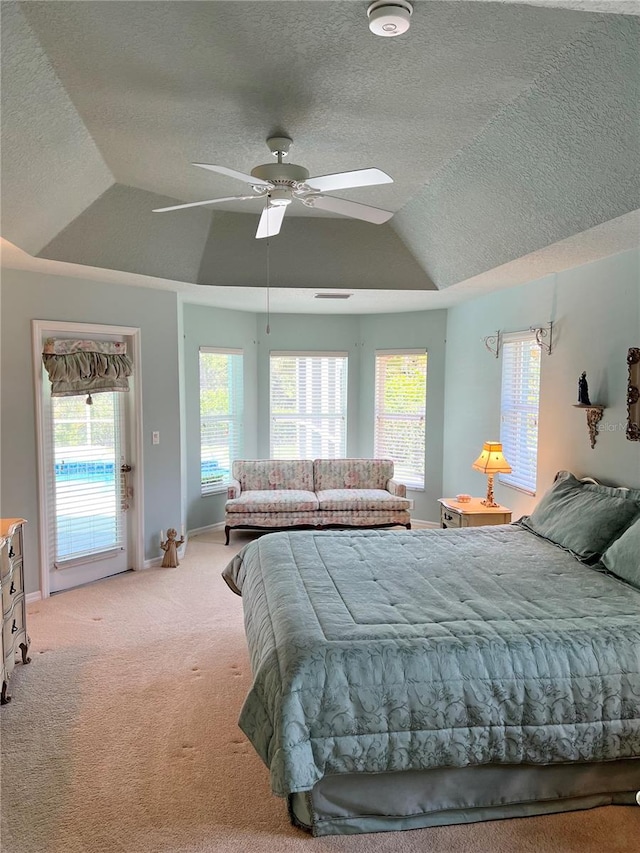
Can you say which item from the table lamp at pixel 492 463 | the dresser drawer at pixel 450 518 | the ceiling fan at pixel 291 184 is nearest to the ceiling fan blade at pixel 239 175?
the ceiling fan at pixel 291 184

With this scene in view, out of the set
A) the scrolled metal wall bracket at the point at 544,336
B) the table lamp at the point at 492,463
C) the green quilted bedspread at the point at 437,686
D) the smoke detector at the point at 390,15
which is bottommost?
the green quilted bedspread at the point at 437,686

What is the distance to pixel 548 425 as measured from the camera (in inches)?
182

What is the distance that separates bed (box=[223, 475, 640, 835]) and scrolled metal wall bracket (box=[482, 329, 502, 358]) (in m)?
3.21

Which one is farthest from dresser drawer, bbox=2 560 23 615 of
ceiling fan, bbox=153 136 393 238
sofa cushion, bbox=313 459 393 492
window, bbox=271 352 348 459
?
window, bbox=271 352 348 459

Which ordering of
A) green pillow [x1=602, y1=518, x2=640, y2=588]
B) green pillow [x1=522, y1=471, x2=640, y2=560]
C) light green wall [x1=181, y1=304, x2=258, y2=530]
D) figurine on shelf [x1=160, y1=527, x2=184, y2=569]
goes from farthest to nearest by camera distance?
light green wall [x1=181, y1=304, x2=258, y2=530]
figurine on shelf [x1=160, y1=527, x2=184, y2=569]
green pillow [x1=522, y1=471, x2=640, y2=560]
green pillow [x1=602, y1=518, x2=640, y2=588]

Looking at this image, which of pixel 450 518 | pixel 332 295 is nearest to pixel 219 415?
pixel 332 295

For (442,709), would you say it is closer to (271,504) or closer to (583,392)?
(583,392)

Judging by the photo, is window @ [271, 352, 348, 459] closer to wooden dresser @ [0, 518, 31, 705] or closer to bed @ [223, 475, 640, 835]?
wooden dresser @ [0, 518, 31, 705]

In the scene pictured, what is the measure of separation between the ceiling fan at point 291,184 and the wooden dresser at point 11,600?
203 cm

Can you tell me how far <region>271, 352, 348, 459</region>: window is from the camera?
732cm

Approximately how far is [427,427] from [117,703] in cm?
465

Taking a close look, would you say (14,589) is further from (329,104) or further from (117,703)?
(329,104)

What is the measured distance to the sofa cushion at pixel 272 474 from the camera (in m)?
6.66

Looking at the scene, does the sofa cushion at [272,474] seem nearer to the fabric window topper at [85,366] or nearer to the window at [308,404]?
the window at [308,404]
